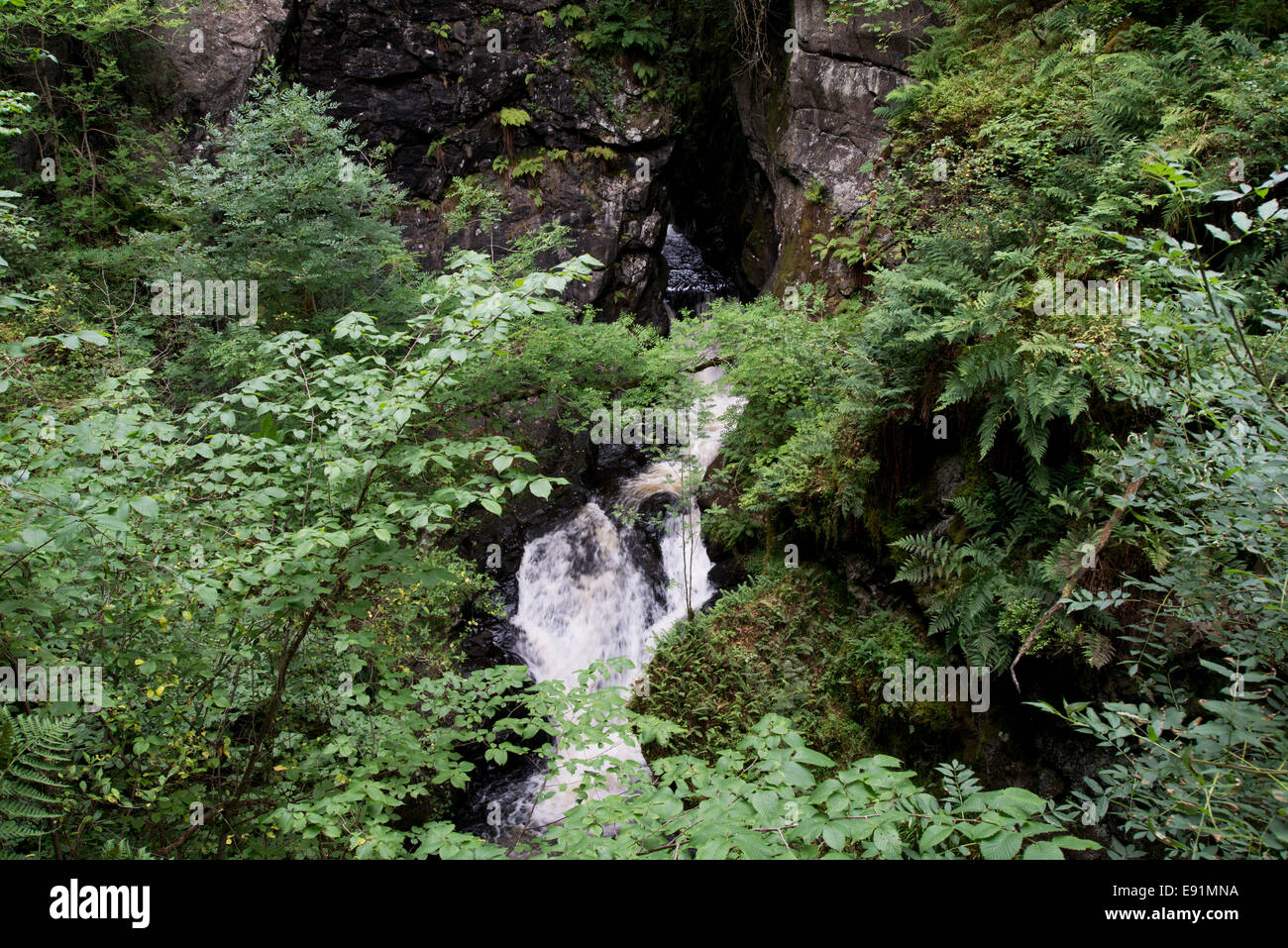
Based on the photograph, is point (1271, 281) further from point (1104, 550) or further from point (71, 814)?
point (71, 814)

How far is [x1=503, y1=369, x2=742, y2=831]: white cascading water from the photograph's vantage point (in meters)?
9.66

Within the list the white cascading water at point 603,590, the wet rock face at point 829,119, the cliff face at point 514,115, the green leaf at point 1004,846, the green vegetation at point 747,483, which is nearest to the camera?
the green leaf at point 1004,846

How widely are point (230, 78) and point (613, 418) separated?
1253 centimetres

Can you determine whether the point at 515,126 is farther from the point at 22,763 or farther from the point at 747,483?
the point at 22,763

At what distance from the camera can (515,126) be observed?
52.3 ft

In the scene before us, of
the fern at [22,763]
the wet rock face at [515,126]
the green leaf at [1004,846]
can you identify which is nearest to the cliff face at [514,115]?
the wet rock face at [515,126]

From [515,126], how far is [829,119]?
324 inches

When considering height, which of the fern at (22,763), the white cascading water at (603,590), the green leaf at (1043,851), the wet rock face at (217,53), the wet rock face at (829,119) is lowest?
the white cascading water at (603,590)

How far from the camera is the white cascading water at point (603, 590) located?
9.66 meters

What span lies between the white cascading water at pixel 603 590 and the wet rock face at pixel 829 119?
3872 millimetres

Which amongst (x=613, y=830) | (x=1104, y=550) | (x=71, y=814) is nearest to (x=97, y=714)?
(x=71, y=814)

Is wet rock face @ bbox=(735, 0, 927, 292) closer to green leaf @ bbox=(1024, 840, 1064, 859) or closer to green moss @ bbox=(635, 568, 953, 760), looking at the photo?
green moss @ bbox=(635, 568, 953, 760)

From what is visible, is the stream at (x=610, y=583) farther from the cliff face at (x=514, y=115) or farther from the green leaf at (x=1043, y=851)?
the green leaf at (x=1043, y=851)
